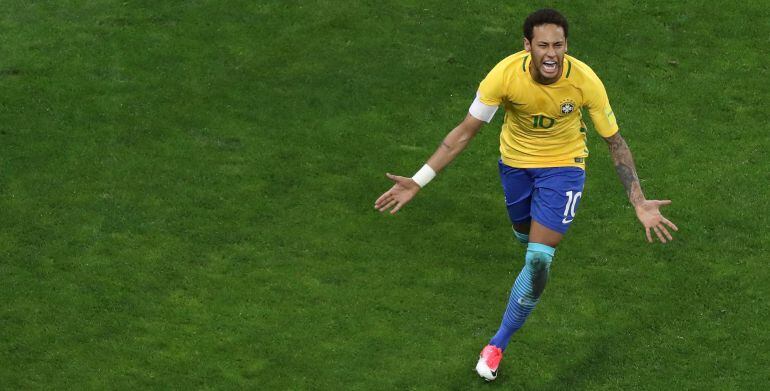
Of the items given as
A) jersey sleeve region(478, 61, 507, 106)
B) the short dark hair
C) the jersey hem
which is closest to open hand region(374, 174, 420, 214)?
jersey sleeve region(478, 61, 507, 106)

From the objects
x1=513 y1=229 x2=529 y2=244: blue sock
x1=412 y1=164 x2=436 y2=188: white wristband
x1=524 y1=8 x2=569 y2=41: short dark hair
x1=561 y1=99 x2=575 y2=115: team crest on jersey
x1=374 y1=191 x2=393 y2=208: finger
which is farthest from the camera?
x1=513 y1=229 x2=529 y2=244: blue sock

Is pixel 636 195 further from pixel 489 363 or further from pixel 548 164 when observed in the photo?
pixel 489 363

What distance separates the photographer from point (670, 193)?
12617mm

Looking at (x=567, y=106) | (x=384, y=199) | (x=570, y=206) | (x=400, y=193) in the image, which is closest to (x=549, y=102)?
(x=567, y=106)

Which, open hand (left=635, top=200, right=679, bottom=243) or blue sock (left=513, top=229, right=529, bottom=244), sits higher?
open hand (left=635, top=200, right=679, bottom=243)

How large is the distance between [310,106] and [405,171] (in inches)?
61.8

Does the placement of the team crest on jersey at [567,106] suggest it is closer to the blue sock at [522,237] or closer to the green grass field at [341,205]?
the blue sock at [522,237]

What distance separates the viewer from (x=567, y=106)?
9742 millimetres

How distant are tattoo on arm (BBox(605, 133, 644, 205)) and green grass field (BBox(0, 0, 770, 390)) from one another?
5.04 ft

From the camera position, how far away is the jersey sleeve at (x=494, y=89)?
9664 mm

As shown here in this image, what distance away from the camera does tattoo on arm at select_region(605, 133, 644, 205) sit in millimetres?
9656

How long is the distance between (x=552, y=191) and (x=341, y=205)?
122 inches

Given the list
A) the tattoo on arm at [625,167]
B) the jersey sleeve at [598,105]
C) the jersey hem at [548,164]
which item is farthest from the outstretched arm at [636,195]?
the jersey hem at [548,164]

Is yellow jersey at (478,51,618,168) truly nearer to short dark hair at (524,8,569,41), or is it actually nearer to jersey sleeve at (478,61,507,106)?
jersey sleeve at (478,61,507,106)
